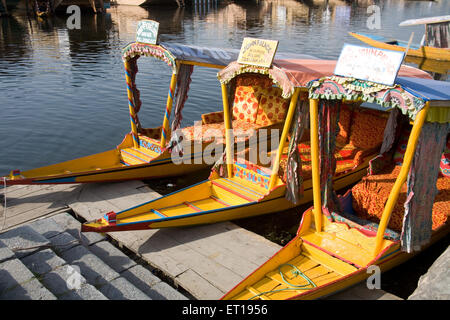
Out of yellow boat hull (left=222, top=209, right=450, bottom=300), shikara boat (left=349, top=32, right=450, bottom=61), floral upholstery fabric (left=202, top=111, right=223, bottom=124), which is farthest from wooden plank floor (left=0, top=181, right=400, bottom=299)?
shikara boat (left=349, top=32, right=450, bottom=61)

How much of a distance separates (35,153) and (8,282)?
801 centimetres

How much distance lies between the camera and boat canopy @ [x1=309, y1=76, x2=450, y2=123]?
15.5 feet

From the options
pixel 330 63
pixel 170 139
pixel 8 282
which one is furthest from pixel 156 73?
pixel 8 282

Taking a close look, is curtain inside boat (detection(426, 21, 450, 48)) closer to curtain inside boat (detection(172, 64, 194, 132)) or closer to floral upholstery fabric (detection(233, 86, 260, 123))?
floral upholstery fabric (detection(233, 86, 260, 123))

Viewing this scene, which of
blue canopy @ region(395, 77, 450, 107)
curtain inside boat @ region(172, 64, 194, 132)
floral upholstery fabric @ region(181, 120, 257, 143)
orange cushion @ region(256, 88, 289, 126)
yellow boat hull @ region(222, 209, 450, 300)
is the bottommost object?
yellow boat hull @ region(222, 209, 450, 300)

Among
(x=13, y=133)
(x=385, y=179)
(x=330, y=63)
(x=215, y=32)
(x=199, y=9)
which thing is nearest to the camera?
(x=385, y=179)

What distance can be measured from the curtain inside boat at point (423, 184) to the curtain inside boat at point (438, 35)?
70.6ft

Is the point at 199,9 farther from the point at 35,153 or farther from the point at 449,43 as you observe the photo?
the point at 35,153

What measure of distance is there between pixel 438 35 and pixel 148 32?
21.1 meters

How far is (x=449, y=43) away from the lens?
23.2 meters

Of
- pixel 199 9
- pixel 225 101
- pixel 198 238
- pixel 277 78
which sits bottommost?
pixel 198 238

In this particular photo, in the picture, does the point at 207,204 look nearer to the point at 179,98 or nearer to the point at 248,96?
the point at 179,98

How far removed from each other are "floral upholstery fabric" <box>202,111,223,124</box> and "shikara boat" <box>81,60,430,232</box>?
2.31 meters

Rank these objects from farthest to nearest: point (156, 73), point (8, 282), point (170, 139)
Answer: point (156, 73), point (170, 139), point (8, 282)
